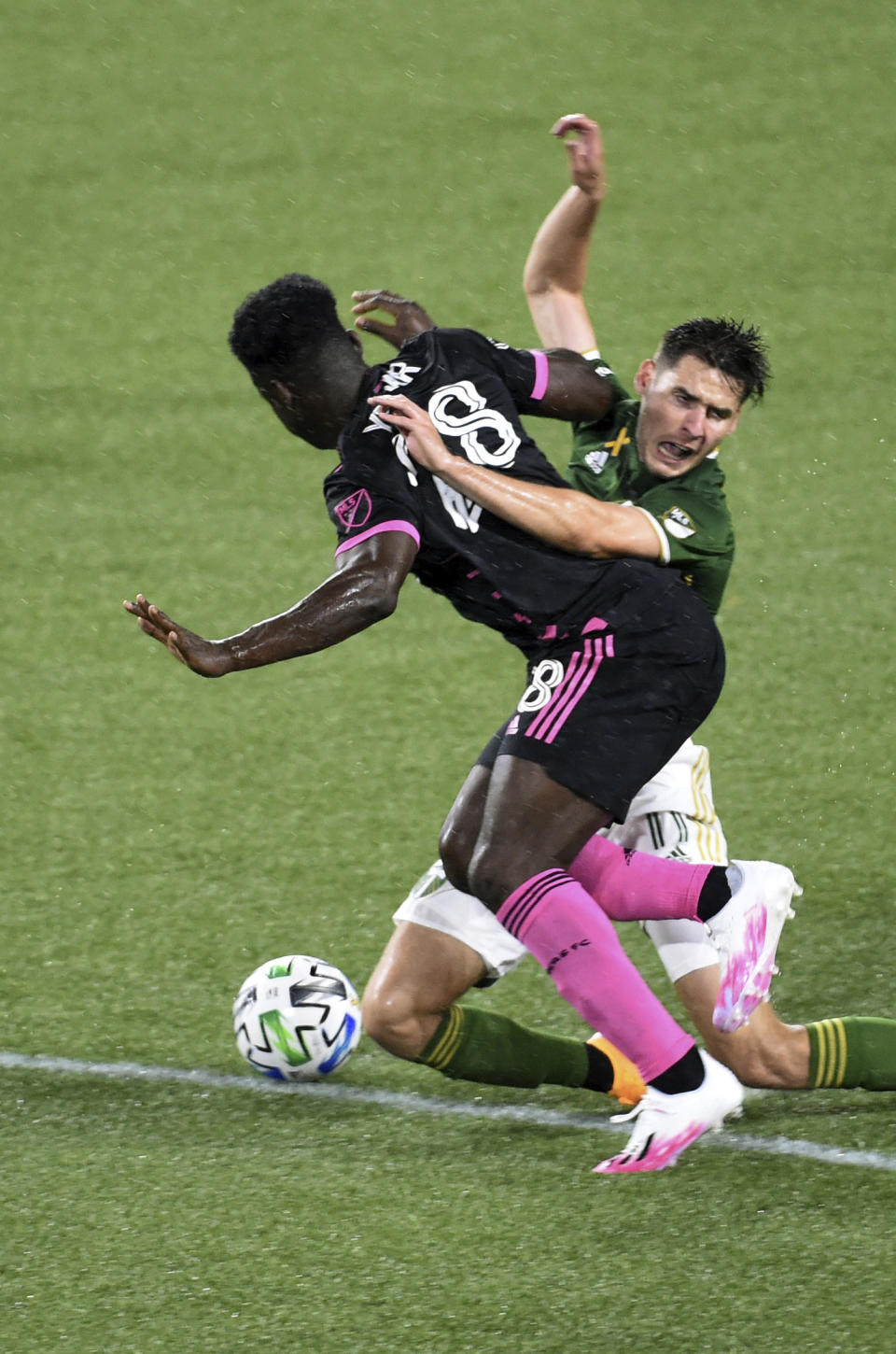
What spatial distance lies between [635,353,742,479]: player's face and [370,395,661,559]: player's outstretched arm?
0.25 metres

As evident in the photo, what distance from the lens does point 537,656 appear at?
14.1 feet

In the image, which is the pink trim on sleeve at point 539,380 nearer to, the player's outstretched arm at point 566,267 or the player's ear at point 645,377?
the player's ear at point 645,377

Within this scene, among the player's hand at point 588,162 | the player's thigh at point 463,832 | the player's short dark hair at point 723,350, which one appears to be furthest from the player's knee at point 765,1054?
the player's hand at point 588,162

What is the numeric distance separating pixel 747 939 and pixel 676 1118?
0.41 m

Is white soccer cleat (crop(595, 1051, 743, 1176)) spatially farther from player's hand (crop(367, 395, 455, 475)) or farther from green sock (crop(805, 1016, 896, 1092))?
player's hand (crop(367, 395, 455, 475))

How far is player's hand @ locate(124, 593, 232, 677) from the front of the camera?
3828 mm

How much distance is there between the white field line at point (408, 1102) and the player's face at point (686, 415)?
1441 mm

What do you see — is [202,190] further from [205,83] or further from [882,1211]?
[882,1211]

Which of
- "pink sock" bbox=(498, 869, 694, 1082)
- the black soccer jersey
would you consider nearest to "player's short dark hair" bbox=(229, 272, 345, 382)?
the black soccer jersey

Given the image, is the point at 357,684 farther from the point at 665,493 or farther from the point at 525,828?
the point at 525,828

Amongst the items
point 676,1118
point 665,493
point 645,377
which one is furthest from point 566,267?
point 676,1118

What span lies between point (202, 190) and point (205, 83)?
140cm

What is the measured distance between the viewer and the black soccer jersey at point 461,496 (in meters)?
4.09

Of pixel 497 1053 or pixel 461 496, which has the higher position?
pixel 461 496
